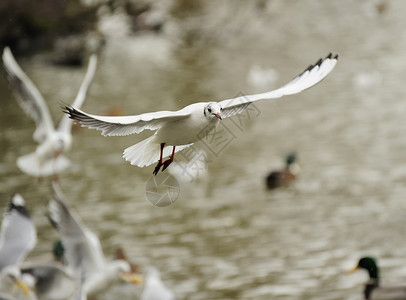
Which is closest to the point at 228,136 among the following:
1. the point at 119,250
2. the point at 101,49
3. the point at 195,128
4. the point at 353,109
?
the point at 353,109

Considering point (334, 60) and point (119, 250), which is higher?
point (119, 250)

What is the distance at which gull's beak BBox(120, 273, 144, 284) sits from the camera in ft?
25.7

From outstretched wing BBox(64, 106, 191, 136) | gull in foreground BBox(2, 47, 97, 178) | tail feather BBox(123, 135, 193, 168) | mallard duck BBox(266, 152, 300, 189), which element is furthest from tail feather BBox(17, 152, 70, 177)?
outstretched wing BBox(64, 106, 191, 136)

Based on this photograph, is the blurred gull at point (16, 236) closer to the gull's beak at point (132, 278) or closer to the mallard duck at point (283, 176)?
the gull's beak at point (132, 278)

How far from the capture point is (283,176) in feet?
37.4

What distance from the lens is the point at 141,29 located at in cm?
2612

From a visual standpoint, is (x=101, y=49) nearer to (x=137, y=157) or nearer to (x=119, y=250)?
(x=119, y=250)

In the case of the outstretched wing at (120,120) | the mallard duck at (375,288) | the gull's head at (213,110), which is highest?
the mallard duck at (375,288)

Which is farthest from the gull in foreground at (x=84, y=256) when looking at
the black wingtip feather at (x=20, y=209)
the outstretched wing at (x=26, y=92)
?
the outstretched wing at (x=26, y=92)

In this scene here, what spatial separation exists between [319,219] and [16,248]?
13.1 feet

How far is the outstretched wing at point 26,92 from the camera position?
8.05m

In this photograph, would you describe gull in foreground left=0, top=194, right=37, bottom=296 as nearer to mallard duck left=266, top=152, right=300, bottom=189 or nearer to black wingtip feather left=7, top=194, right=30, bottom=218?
black wingtip feather left=7, top=194, right=30, bottom=218

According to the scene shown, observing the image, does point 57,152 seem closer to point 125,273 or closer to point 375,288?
point 125,273

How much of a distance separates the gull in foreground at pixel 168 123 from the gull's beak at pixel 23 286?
400 centimetres
